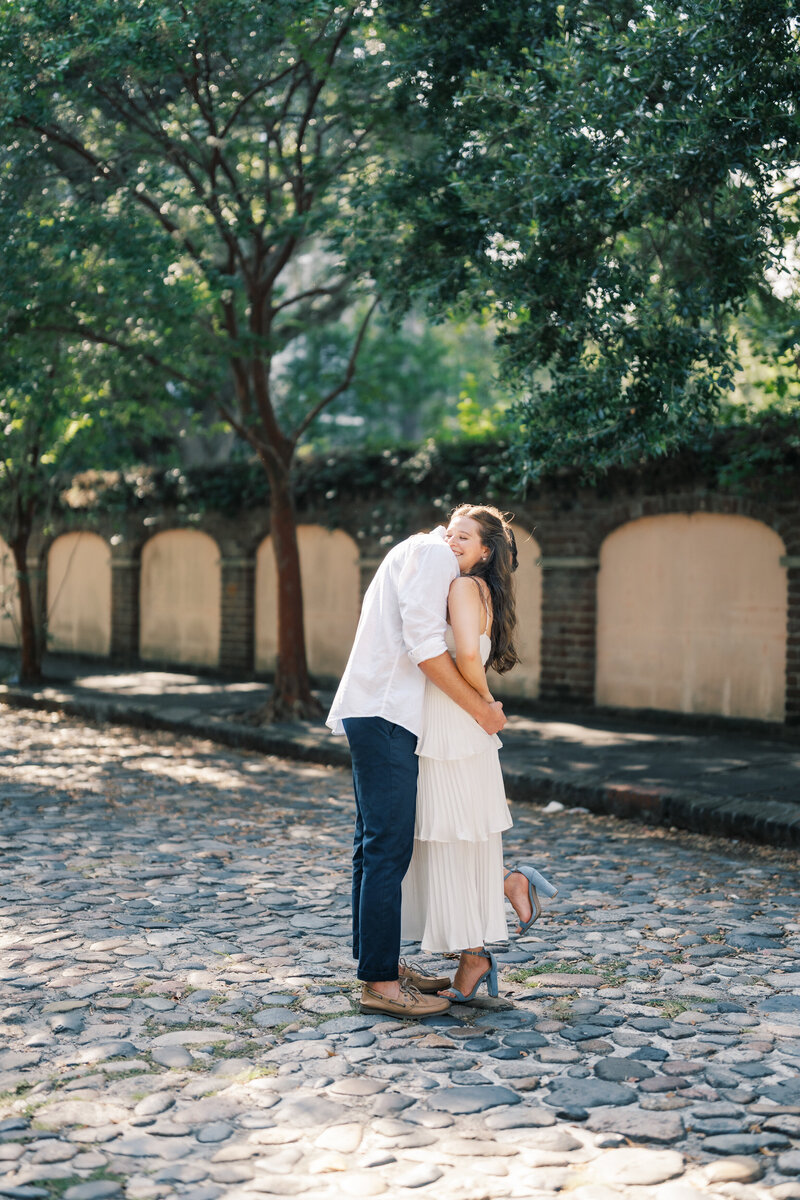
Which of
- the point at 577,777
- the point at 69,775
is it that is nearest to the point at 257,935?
the point at 577,777

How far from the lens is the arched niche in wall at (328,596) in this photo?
52.0 feet

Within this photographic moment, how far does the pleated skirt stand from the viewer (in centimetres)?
410

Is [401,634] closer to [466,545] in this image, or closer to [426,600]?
[426,600]

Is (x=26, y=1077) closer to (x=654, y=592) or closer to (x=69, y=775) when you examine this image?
(x=69, y=775)

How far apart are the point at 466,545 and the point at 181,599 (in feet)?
49.2

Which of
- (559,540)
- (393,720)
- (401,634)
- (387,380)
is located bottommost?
(393,720)

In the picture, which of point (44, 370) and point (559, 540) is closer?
point (559, 540)

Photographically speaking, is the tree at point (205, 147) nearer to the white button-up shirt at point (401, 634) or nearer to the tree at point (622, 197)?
the tree at point (622, 197)

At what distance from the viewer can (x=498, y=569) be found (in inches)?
165

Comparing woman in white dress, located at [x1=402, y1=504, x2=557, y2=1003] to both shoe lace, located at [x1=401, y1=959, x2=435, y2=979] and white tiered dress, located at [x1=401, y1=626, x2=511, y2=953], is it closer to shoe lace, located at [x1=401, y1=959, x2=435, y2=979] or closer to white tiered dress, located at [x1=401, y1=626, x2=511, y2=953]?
white tiered dress, located at [x1=401, y1=626, x2=511, y2=953]

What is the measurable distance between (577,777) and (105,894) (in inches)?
161

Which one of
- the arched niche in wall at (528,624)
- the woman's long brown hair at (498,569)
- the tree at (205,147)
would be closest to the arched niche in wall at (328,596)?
the arched niche in wall at (528,624)

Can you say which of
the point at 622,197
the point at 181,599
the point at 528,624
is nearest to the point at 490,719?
the point at 622,197

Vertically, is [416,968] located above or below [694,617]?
below
